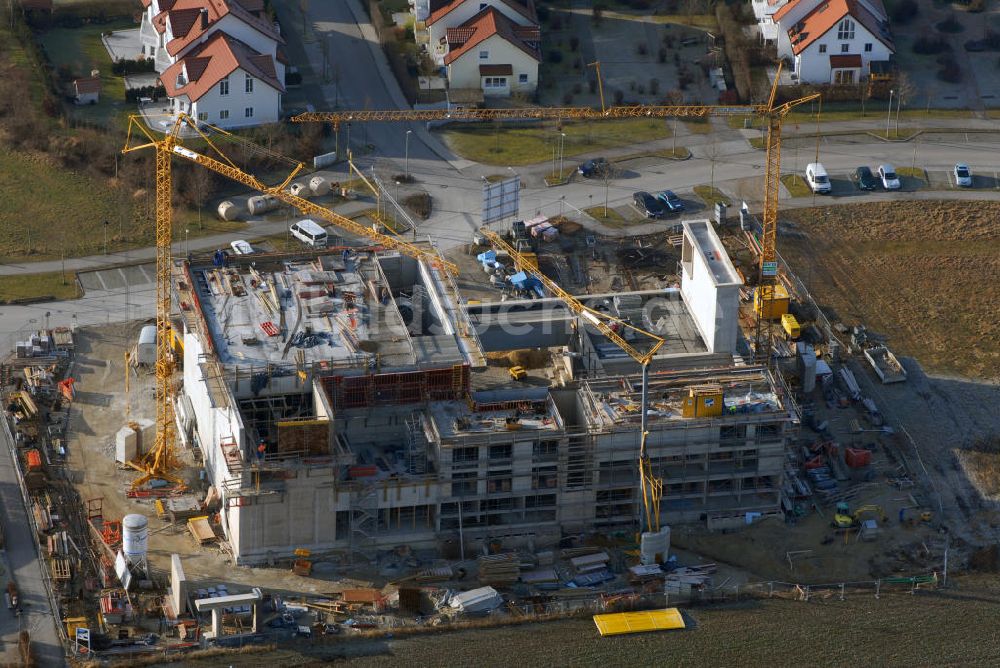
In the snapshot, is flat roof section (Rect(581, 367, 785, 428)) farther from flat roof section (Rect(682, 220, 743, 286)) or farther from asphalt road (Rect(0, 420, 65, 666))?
asphalt road (Rect(0, 420, 65, 666))

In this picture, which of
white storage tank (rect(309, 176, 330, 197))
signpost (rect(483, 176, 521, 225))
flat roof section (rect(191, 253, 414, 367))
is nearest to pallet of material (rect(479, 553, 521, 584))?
flat roof section (rect(191, 253, 414, 367))

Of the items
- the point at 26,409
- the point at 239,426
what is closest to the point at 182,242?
the point at 26,409

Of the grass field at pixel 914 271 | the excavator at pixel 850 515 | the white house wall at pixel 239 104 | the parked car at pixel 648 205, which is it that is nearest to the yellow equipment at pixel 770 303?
the grass field at pixel 914 271

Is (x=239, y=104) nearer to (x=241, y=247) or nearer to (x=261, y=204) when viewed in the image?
(x=261, y=204)

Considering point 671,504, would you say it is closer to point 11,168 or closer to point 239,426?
point 239,426

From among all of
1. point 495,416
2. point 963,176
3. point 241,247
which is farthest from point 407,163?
point 495,416

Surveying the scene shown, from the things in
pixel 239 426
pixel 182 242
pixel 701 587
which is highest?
pixel 182 242
